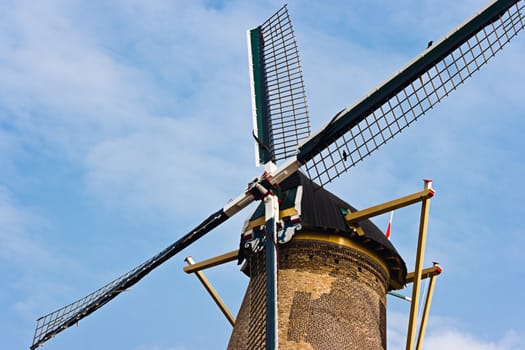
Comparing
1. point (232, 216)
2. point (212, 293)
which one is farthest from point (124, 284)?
point (232, 216)

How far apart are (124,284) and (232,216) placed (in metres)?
3.67

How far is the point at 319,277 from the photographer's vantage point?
1625 cm

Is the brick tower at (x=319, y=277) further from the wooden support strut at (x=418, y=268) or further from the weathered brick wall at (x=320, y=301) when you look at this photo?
the wooden support strut at (x=418, y=268)

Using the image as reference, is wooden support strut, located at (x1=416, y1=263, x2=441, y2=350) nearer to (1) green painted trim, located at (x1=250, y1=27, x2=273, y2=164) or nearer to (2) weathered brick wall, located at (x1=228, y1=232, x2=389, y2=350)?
(2) weathered brick wall, located at (x1=228, y1=232, x2=389, y2=350)

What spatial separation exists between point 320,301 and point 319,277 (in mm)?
521

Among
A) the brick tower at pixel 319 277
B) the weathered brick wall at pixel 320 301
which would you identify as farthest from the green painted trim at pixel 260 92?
the weathered brick wall at pixel 320 301

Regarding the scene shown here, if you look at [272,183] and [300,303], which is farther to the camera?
[272,183]

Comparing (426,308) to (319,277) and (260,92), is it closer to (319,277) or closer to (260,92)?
(319,277)

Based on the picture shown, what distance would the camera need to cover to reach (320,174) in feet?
56.3

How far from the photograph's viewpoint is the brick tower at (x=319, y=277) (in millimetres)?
15742

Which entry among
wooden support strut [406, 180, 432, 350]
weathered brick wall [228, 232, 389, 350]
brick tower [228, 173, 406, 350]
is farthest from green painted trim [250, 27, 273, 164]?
wooden support strut [406, 180, 432, 350]

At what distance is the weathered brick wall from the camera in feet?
51.4

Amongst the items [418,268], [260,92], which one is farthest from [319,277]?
[260,92]

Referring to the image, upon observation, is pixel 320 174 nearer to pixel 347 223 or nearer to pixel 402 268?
pixel 347 223
